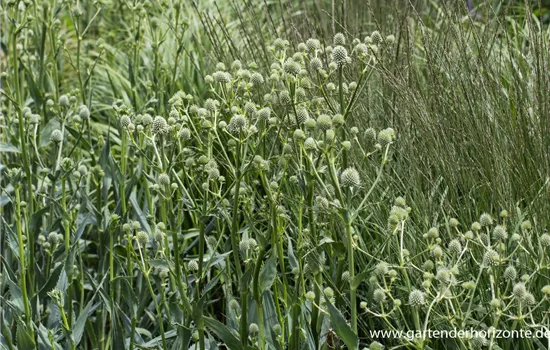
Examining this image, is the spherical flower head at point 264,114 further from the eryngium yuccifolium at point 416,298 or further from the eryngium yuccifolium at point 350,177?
the eryngium yuccifolium at point 416,298

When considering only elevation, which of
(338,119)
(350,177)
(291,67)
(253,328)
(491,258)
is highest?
(291,67)

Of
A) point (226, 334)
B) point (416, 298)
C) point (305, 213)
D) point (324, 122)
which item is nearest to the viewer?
point (416, 298)

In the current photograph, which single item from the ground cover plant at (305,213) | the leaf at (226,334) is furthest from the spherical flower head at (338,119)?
the leaf at (226,334)

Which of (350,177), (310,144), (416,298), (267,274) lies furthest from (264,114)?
(416,298)

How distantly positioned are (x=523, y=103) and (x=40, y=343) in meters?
1.82

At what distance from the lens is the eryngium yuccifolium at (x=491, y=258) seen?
1.84 meters

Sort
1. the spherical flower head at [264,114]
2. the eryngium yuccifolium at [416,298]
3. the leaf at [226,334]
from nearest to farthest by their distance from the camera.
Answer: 1. the eryngium yuccifolium at [416,298]
2. the spherical flower head at [264,114]
3. the leaf at [226,334]

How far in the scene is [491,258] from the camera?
1.89 meters

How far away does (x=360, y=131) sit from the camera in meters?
3.22

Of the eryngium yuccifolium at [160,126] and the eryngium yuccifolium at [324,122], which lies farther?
the eryngium yuccifolium at [160,126]

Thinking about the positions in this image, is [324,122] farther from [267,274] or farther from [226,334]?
[226,334]

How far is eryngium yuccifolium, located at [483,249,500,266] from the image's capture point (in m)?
1.84

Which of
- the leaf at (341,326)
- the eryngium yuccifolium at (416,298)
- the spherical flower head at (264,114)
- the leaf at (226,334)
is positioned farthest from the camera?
the leaf at (226,334)

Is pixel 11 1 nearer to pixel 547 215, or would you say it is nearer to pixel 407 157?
pixel 407 157
